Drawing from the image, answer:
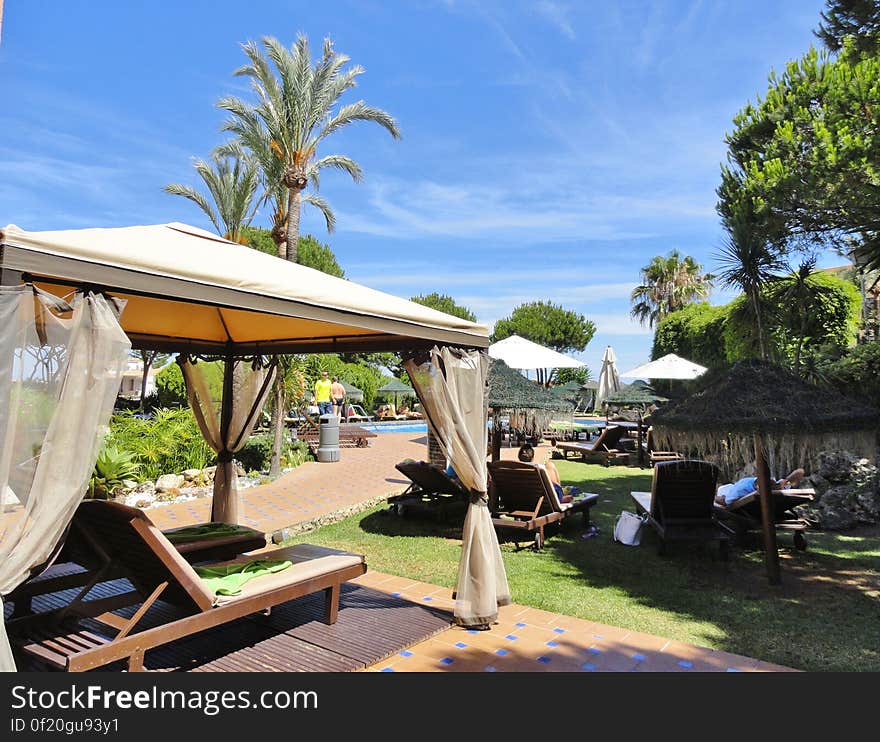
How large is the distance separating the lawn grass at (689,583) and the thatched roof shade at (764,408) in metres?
1.59

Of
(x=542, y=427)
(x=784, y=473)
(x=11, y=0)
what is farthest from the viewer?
(x=784, y=473)

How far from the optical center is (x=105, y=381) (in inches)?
107

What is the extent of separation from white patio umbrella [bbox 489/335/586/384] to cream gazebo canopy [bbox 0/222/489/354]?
6149 millimetres

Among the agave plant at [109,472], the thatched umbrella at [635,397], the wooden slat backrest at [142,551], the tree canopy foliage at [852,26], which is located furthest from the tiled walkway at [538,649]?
the thatched umbrella at [635,397]

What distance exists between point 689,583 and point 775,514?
6.17ft

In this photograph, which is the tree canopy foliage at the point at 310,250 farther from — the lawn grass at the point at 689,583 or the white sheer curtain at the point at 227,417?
the lawn grass at the point at 689,583

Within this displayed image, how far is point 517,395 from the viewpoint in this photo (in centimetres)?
935

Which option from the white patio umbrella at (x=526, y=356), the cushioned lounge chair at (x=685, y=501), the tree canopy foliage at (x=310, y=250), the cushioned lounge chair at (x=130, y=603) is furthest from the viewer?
the tree canopy foliage at (x=310, y=250)

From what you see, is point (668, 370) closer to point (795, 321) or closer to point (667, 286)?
point (795, 321)

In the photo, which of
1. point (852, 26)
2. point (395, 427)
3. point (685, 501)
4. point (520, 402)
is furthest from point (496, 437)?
point (395, 427)

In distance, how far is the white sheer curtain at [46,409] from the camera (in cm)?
241

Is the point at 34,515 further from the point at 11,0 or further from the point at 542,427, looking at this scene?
the point at 542,427

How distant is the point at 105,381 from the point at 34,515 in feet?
2.26
